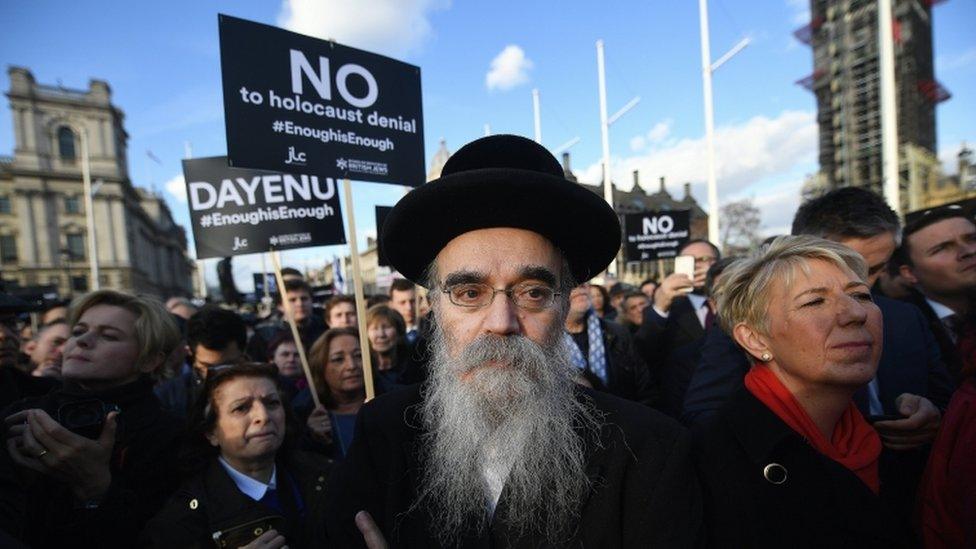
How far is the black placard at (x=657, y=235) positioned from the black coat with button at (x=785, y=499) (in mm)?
7647

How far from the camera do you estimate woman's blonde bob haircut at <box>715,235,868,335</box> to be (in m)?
1.86

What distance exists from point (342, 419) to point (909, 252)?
3.68m

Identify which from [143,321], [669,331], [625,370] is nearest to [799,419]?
[625,370]

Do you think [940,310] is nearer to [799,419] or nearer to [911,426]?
[911,426]

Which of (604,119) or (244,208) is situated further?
(604,119)

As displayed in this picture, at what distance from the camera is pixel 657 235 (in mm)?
9141

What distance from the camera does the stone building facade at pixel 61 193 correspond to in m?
55.4

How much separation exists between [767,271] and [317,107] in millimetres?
2862

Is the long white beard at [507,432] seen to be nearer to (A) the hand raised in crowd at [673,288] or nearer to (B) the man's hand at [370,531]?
(B) the man's hand at [370,531]

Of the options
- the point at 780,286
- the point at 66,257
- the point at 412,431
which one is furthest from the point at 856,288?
the point at 66,257

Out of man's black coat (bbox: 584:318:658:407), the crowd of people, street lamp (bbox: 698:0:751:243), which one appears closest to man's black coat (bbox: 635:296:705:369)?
man's black coat (bbox: 584:318:658:407)

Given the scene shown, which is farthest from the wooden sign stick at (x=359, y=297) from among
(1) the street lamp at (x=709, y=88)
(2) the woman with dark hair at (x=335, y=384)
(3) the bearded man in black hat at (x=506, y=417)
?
(1) the street lamp at (x=709, y=88)

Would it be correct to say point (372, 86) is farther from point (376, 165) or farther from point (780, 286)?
point (780, 286)

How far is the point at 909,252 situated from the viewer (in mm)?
3072
